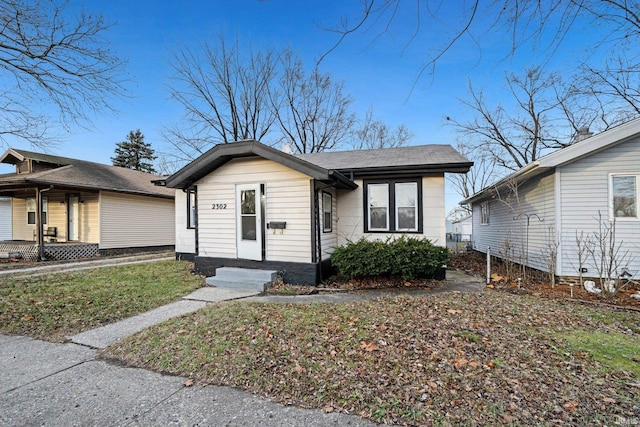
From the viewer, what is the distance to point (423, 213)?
29.0ft

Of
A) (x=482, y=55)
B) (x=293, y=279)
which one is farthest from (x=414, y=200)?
(x=482, y=55)

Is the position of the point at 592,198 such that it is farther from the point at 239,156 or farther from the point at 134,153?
the point at 134,153

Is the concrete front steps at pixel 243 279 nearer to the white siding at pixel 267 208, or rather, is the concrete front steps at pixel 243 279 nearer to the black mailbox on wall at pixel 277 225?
the white siding at pixel 267 208

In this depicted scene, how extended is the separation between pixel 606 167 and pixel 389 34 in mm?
8303

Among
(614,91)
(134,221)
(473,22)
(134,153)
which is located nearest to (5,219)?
(134,221)

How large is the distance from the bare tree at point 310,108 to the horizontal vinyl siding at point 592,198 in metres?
18.3

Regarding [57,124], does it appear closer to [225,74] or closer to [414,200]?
[414,200]

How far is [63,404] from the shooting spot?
279cm

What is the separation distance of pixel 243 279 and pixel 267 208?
1966mm

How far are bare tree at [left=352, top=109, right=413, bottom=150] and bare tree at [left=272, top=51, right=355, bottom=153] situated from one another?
6.12ft

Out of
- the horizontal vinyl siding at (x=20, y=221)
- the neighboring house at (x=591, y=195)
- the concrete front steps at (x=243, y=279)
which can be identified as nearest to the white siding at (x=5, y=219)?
the horizontal vinyl siding at (x=20, y=221)

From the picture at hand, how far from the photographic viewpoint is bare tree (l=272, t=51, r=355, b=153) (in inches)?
894

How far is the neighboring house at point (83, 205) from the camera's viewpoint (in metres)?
13.4

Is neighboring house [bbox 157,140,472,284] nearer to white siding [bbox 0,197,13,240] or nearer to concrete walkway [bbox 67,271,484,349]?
concrete walkway [bbox 67,271,484,349]
